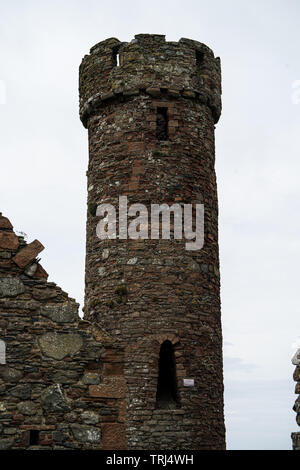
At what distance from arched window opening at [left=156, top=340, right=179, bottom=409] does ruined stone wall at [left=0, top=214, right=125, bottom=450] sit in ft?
20.2

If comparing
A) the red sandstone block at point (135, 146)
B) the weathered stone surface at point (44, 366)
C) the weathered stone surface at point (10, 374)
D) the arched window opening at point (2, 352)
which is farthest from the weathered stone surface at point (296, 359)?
the red sandstone block at point (135, 146)

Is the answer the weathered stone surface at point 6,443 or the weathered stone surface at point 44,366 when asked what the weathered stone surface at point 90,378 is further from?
the weathered stone surface at point 6,443

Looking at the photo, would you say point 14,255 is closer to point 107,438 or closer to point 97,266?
point 107,438

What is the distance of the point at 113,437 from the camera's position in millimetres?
9266

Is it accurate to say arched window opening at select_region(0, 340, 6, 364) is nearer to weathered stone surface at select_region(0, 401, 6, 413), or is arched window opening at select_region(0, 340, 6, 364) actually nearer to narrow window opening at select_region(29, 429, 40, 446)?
weathered stone surface at select_region(0, 401, 6, 413)

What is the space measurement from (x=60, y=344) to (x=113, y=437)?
4.19 ft

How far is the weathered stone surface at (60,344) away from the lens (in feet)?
30.2

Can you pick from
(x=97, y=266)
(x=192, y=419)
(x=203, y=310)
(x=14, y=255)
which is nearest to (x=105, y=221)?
(x=97, y=266)

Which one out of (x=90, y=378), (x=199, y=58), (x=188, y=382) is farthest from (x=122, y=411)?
(x=199, y=58)

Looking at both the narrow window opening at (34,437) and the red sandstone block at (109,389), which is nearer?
the narrow window opening at (34,437)

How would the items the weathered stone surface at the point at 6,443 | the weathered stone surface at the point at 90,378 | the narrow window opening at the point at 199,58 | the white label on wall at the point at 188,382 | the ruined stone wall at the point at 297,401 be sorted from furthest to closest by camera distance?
the narrow window opening at the point at 199,58 < the white label on wall at the point at 188,382 < the ruined stone wall at the point at 297,401 < the weathered stone surface at the point at 90,378 < the weathered stone surface at the point at 6,443

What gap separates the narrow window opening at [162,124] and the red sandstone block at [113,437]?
8746 mm

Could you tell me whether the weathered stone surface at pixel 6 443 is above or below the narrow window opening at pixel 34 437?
below

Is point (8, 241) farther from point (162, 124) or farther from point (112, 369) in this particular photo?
point (162, 124)
